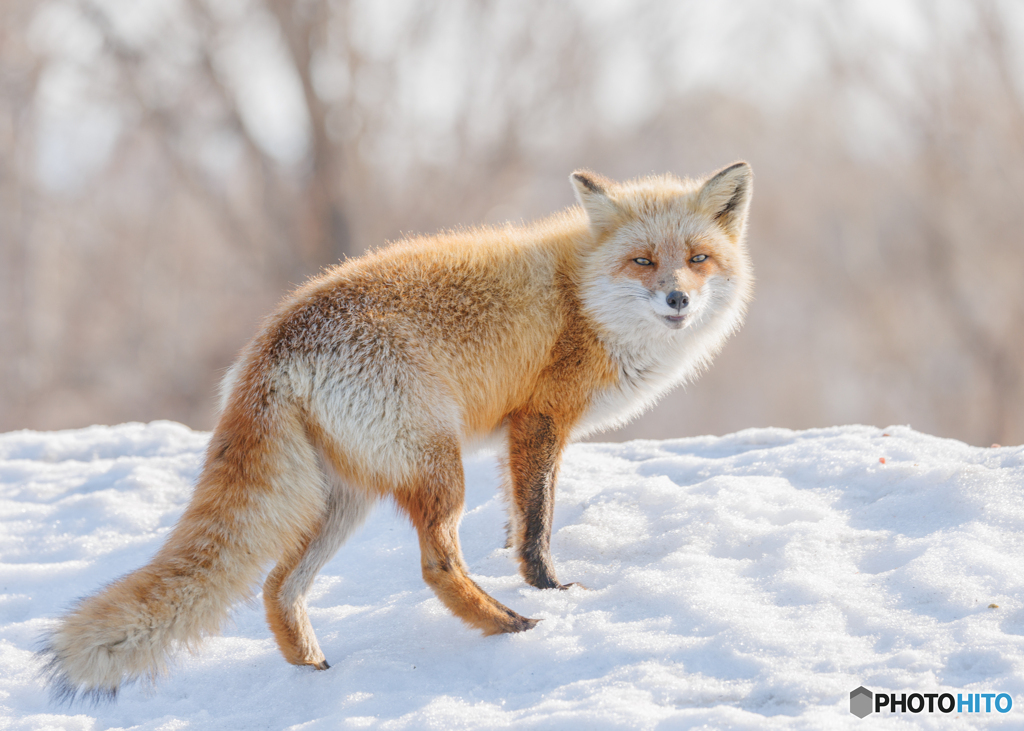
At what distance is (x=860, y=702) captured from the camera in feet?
8.15

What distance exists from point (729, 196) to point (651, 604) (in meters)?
2.17

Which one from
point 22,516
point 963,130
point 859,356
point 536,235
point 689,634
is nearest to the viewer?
point 689,634

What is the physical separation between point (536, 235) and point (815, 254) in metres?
17.7

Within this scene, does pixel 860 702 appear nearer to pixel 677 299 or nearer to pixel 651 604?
pixel 651 604

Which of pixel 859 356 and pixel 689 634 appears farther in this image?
pixel 859 356

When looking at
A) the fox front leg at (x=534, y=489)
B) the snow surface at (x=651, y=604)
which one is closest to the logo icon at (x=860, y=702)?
the snow surface at (x=651, y=604)

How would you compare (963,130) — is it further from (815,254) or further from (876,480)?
(876,480)

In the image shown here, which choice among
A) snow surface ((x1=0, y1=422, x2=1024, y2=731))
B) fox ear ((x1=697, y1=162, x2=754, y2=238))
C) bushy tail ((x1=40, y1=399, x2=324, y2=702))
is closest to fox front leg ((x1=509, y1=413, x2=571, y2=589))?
snow surface ((x1=0, y1=422, x2=1024, y2=731))

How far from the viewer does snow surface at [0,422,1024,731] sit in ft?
8.71

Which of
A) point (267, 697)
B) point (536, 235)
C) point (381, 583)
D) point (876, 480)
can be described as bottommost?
point (267, 697)

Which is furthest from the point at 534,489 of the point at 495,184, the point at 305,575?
the point at 495,184

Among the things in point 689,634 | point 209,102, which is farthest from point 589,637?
point 209,102

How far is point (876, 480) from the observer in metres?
4.18

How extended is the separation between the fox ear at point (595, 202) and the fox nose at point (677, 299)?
0.59 m
